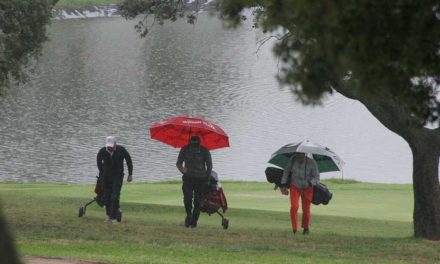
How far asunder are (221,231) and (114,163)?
2432mm

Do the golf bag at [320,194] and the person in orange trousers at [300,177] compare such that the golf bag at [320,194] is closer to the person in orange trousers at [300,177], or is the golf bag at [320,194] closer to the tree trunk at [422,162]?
the person in orange trousers at [300,177]

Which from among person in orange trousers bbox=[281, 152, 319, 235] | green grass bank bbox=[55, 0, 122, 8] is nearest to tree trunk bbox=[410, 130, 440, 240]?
person in orange trousers bbox=[281, 152, 319, 235]

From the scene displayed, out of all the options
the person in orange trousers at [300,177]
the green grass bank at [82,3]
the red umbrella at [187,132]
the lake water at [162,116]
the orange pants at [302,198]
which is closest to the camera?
the person in orange trousers at [300,177]

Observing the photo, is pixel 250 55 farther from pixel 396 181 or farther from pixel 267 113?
pixel 396 181

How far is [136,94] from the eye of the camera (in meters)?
61.9

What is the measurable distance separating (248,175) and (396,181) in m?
5.94

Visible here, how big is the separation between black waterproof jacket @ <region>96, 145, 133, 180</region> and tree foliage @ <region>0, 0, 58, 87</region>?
2.47m

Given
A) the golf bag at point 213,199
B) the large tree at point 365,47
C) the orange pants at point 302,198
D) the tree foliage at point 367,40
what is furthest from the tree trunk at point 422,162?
the tree foliage at point 367,40

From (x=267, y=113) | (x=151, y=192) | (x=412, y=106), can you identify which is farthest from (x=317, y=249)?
(x=267, y=113)

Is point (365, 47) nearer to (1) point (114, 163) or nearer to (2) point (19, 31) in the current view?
(1) point (114, 163)

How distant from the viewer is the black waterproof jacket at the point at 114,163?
18.3m

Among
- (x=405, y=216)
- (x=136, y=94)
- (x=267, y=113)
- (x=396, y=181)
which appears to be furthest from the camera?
(x=136, y=94)

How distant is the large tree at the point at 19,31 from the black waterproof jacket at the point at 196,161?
12.4 feet

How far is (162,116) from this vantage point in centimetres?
5259
